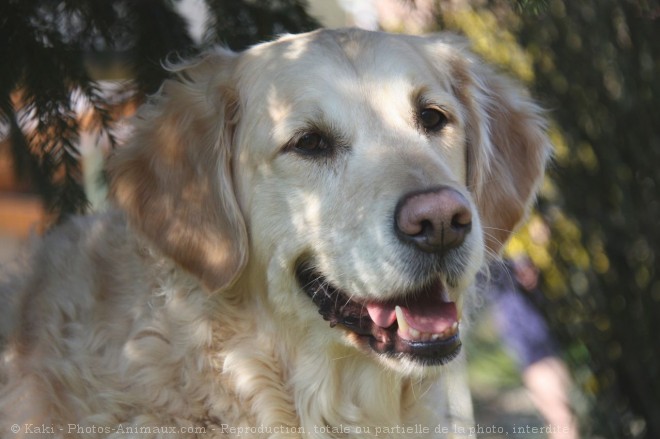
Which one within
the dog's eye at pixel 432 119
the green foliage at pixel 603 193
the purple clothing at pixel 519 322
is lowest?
the purple clothing at pixel 519 322

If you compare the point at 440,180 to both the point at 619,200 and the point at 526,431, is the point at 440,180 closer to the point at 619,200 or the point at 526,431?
the point at 619,200

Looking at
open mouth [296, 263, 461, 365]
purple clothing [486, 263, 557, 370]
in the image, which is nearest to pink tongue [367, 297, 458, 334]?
open mouth [296, 263, 461, 365]

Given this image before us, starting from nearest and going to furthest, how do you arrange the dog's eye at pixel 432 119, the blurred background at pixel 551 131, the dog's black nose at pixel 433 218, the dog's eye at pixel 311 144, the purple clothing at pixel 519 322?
the dog's black nose at pixel 433 218, the dog's eye at pixel 311 144, the dog's eye at pixel 432 119, the blurred background at pixel 551 131, the purple clothing at pixel 519 322

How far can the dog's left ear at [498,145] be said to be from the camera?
3.35 metres

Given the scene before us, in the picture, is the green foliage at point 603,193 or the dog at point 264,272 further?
the green foliage at point 603,193

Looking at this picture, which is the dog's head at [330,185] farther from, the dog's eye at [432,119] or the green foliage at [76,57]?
the green foliage at [76,57]

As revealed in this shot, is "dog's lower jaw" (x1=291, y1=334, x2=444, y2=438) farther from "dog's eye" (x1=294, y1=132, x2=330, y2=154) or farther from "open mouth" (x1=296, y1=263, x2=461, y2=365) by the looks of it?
"dog's eye" (x1=294, y1=132, x2=330, y2=154)

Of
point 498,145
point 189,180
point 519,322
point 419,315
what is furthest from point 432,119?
point 519,322

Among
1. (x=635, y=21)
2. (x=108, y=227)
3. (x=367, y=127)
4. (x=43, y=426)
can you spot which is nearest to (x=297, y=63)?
(x=367, y=127)

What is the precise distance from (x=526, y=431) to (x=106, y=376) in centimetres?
240

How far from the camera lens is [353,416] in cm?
316

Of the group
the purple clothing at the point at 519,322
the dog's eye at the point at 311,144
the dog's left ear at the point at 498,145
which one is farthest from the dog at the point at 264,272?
the purple clothing at the point at 519,322

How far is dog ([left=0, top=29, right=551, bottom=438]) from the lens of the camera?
2.87 meters

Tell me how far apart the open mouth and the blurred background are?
1094 mm
